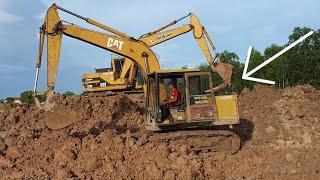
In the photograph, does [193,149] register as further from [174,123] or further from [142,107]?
[142,107]

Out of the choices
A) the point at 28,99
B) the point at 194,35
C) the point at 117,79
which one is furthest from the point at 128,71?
the point at 28,99

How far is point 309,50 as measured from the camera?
163 feet

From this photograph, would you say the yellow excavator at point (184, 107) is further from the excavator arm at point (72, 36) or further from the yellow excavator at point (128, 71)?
the yellow excavator at point (128, 71)

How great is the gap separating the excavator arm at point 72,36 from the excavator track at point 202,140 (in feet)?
8.71

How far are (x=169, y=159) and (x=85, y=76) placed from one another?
40.1 ft

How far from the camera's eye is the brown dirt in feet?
31.7

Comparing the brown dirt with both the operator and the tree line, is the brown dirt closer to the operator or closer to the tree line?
the operator

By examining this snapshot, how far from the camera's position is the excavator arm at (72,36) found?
11463 millimetres

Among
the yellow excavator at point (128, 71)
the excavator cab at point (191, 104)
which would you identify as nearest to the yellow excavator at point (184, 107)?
the excavator cab at point (191, 104)

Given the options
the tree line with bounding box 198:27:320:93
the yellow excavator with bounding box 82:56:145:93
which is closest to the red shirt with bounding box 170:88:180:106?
the yellow excavator with bounding box 82:56:145:93

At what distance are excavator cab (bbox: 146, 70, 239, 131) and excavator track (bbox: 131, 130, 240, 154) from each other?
0.21 metres

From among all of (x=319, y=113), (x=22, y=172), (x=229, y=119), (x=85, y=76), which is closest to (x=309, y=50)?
(x=85, y=76)

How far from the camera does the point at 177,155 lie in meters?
10.3

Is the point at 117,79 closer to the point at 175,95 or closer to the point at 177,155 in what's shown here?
the point at 175,95
